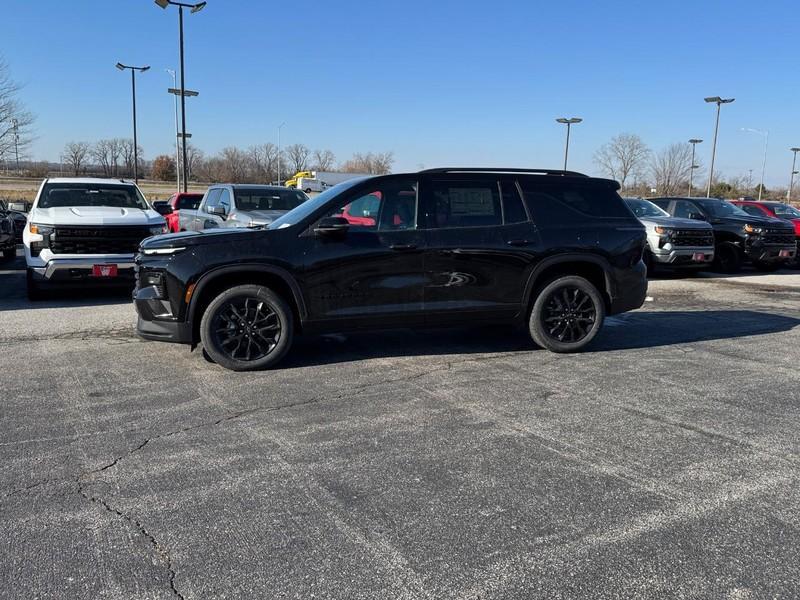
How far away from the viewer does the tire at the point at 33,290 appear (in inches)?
377

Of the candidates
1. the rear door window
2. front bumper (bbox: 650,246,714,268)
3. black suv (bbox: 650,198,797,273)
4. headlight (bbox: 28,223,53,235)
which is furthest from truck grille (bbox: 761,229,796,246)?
headlight (bbox: 28,223,53,235)

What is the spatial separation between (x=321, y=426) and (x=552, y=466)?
1.63 metres

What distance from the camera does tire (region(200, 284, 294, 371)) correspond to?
5.88 m

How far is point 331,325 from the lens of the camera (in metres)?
6.13

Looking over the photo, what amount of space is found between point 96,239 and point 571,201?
690cm

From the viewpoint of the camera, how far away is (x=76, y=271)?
9414 millimetres

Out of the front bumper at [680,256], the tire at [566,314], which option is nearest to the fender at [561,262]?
the tire at [566,314]

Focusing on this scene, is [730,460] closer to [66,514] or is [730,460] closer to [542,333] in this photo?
[542,333]

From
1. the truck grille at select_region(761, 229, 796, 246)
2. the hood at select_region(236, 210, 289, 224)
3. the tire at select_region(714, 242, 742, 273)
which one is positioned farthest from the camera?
the tire at select_region(714, 242, 742, 273)

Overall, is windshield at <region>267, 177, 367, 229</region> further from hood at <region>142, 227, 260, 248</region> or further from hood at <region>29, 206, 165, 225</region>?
hood at <region>29, 206, 165, 225</region>

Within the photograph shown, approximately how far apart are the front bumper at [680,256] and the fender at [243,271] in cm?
1057

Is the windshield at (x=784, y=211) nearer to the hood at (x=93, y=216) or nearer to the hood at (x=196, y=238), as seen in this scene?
the hood at (x=93, y=216)

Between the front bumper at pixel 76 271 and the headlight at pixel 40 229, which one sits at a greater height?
the headlight at pixel 40 229

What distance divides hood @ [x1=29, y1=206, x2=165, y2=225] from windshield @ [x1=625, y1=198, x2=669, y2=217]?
423 inches
